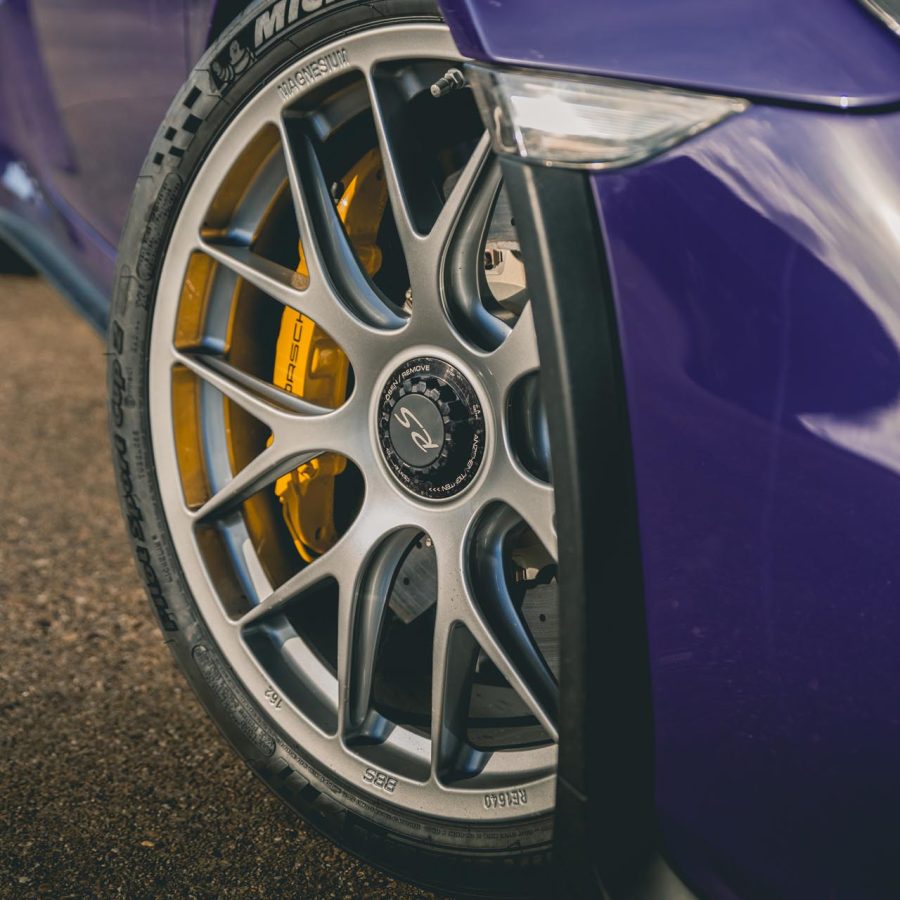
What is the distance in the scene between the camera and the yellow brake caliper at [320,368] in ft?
5.29

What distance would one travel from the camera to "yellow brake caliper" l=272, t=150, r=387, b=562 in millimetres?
1613

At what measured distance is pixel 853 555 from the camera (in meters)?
1.00

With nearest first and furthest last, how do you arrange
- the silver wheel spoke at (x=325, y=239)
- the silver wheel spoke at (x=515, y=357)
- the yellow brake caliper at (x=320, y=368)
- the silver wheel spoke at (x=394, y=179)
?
the silver wheel spoke at (x=515, y=357), the silver wheel spoke at (x=394, y=179), the silver wheel spoke at (x=325, y=239), the yellow brake caliper at (x=320, y=368)

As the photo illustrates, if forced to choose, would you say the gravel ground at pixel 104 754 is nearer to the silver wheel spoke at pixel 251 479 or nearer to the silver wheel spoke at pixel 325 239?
the silver wheel spoke at pixel 251 479

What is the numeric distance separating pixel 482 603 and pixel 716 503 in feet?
1.33

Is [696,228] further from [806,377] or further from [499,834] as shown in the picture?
[499,834]

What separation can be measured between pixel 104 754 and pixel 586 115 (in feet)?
3.83

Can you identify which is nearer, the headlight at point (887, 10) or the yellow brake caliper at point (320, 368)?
the headlight at point (887, 10)

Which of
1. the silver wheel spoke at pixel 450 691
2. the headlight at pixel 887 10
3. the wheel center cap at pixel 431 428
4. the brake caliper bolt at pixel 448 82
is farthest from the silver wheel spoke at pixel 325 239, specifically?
the headlight at pixel 887 10

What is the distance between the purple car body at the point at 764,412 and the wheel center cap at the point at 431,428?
0.92 feet

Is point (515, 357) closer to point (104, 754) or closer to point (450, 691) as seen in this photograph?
point (450, 691)

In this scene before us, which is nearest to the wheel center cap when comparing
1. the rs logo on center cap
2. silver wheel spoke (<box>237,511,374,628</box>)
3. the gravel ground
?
the rs logo on center cap

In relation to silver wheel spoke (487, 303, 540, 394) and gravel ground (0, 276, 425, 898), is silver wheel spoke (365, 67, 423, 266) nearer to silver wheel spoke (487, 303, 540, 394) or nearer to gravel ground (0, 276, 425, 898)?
silver wheel spoke (487, 303, 540, 394)

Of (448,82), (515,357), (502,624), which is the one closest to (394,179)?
(448,82)
